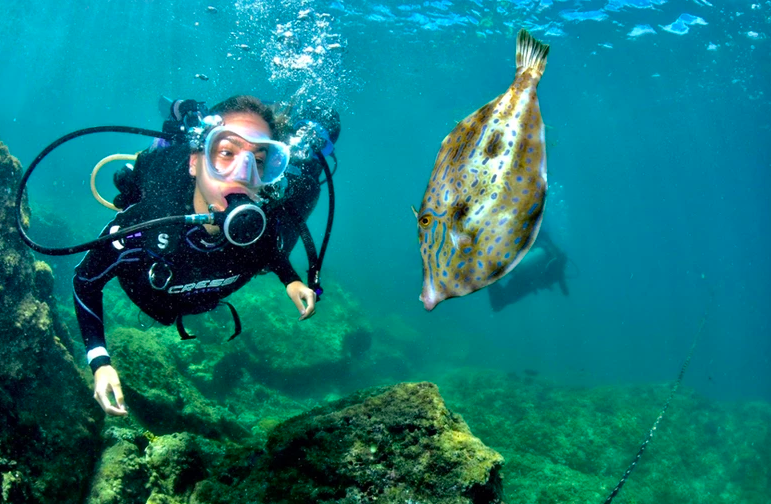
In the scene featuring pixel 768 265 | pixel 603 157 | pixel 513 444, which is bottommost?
pixel 513 444

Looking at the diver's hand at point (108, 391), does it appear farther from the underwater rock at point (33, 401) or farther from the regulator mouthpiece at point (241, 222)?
the regulator mouthpiece at point (241, 222)

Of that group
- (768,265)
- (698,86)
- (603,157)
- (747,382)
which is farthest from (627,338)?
(768,265)

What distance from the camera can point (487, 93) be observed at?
30.2m

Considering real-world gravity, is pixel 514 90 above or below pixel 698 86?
below

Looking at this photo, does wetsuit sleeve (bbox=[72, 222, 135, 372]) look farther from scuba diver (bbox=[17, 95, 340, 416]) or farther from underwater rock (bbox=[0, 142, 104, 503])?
underwater rock (bbox=[0, 142, 104, 503])

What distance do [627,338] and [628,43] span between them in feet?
142

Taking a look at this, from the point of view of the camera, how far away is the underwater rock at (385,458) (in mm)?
2029

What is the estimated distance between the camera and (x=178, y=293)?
3.30 metres

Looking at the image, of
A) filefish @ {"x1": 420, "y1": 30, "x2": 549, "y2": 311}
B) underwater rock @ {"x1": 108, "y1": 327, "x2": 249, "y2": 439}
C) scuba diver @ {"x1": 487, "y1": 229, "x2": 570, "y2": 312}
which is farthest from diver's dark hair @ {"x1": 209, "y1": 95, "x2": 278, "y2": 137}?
scuba diver @ {"x1": 487, "y1": 229, "x2": 570, "y2": 312}

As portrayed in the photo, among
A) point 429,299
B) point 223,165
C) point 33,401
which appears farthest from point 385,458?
point 33,401

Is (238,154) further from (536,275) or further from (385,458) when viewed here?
(536,275)

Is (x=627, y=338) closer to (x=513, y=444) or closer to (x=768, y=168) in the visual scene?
(x=768, y=168)

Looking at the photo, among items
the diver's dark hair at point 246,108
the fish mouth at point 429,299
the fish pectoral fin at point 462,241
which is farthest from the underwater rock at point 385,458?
the diver's dark hair at point 246,108

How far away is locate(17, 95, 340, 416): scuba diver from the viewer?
2.92 meters
